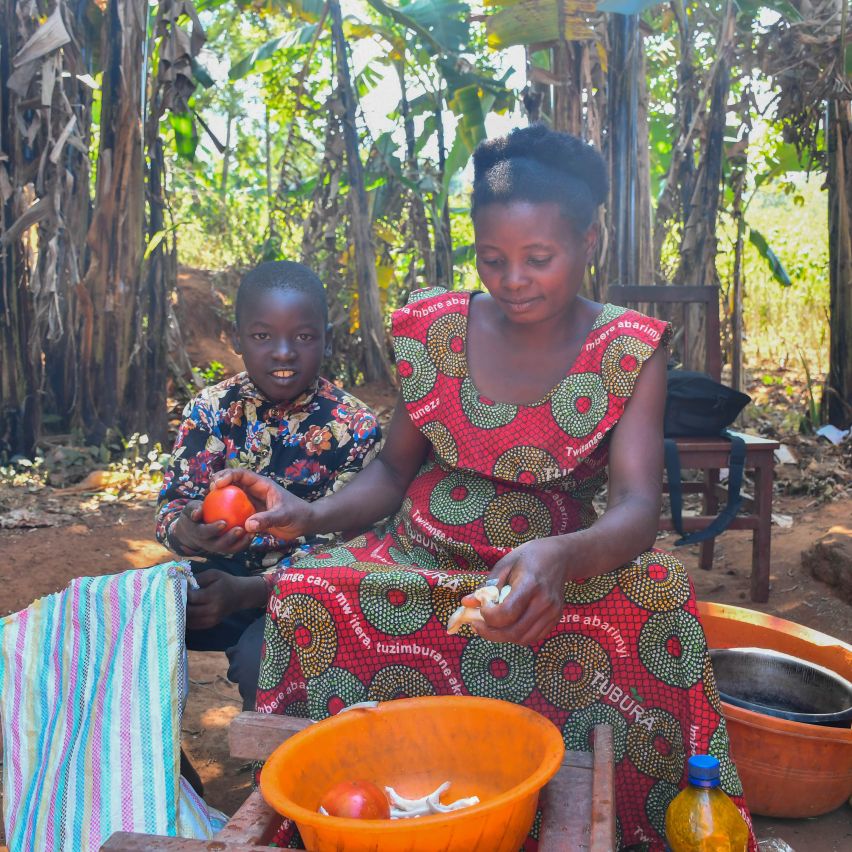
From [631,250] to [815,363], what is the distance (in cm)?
375

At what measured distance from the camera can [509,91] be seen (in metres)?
6.34

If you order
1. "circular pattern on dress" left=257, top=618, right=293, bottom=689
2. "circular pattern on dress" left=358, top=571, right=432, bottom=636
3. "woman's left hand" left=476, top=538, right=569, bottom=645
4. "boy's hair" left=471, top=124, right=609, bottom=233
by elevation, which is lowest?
"circular pattern on dress" left=257, top=618, right=293, bottom=689

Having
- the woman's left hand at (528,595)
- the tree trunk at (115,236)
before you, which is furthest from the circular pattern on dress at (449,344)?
the tree trunk at (115,236)

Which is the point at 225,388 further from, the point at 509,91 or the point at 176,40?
the point at 509,91

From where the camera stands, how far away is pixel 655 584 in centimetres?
169

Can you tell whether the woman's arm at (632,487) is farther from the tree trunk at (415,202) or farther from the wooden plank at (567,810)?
the tree trunk at (415,202)

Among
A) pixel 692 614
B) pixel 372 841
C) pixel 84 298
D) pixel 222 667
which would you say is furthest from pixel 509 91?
pixel 372 841

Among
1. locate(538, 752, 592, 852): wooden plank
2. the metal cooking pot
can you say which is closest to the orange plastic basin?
the metal cooking pot

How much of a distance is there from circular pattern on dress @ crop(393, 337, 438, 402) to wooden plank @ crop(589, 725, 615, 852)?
860 millimetres

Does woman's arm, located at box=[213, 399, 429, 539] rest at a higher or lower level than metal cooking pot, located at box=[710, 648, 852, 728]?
higher

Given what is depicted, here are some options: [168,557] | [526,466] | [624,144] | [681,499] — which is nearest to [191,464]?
[526,466]

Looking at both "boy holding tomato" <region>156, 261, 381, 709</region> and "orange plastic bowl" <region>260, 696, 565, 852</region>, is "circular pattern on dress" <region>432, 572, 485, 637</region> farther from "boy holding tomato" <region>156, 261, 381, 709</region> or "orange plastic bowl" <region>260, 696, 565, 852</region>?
"boy holding tomato" <region>156, 261, 381, 709</region>

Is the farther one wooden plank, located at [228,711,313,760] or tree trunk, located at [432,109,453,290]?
tree trunk, located at [432,109,453,290]

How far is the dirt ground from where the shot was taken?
2537 millimetres
